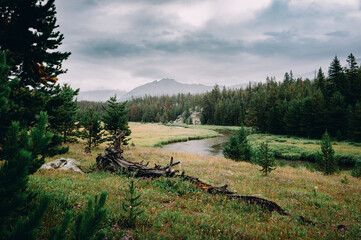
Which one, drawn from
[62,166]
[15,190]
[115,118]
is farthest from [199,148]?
[15,190]

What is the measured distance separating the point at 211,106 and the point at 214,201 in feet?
419

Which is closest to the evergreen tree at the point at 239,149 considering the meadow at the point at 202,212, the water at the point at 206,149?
the water at the point at 206,149

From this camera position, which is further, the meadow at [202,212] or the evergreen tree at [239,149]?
the evergreen tree at [239,149]

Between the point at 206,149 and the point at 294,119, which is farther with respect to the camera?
the point at 294,119

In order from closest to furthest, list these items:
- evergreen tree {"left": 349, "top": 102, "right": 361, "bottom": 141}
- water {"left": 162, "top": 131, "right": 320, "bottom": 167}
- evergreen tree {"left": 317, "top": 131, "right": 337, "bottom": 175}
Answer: evergreen tree {"left": 317, "top": 131, "right": 337, "bottom": 175} < water {"left": 162, "top": 131, "right": 320, "bottom": 167} < evergreen tree {"left": 349, "top": 102, "right": 361, "bottom": 141}

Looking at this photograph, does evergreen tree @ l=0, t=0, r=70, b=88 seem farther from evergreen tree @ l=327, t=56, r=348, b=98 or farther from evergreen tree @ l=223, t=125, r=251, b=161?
evergreen tree @ l=327, t=56, r=348, b=98

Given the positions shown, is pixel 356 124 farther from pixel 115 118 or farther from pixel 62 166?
pixel 62 166

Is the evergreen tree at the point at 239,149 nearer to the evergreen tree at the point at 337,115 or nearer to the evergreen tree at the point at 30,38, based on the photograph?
the evergreen tree at the point at 30,38

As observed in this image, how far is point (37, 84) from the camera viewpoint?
36.6ft

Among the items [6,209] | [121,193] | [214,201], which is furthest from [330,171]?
[6,209]

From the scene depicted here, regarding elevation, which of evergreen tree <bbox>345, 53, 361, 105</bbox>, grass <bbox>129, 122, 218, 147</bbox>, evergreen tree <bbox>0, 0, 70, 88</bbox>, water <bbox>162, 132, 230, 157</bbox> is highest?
evergreen tree <bbox>345, 53, 361, 105</bbox>

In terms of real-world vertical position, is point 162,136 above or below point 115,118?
below

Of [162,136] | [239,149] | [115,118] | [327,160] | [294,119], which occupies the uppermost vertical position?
[294,119]

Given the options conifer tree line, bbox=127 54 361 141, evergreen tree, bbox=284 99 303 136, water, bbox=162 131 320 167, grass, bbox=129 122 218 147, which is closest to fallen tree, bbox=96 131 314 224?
water, bbox=162 131 320 167
